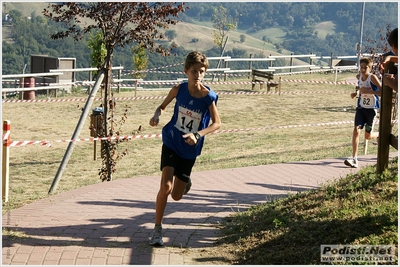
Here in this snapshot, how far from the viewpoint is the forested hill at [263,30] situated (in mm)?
78319

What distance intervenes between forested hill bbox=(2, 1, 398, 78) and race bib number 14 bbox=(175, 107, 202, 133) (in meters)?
61.5

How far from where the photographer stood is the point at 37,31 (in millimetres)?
89688

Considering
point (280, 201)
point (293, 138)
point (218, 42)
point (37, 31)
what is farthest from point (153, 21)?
point (37, 31)

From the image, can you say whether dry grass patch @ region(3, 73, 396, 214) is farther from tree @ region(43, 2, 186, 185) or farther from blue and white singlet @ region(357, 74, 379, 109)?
blue and white singlet @ region(357, 74, 379, 109)

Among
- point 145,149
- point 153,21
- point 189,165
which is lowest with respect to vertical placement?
point 145,149

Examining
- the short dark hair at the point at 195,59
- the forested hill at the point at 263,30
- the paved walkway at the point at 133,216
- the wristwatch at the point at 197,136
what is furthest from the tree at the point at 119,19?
the forested hill at the point at 263,30

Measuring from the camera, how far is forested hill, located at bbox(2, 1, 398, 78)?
7832cm

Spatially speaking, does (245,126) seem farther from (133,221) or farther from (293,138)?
(133,221)

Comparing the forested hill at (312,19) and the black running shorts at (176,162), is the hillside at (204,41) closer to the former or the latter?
the forested hill at (312,19)

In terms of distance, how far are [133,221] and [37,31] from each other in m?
84.1

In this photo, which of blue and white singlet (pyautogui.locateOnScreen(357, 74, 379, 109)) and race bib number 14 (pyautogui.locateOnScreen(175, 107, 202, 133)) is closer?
race bib number 14 (pyautogui.locateOnScreen(175, 107, 202, 133))

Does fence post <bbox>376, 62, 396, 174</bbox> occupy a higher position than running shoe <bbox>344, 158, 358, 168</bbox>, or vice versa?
fence post <bbox>376, 62, 396, 174</bbox>

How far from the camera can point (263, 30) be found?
166375 millimetres

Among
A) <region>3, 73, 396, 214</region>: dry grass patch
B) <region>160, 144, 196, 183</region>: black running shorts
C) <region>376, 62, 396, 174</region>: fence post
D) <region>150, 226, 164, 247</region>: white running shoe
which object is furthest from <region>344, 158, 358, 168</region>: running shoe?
<region>150, 226, 164, 247</region>: white running shoe
